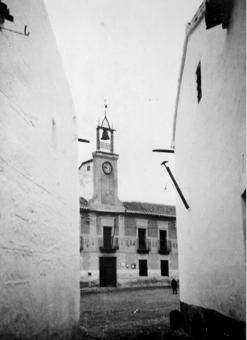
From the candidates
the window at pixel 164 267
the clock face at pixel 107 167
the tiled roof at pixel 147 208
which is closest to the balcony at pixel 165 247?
the window at pixel 164 267

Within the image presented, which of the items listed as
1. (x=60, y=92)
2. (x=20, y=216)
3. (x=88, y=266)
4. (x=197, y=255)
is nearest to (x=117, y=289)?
(x=88, y=266)

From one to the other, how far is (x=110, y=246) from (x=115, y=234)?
955mm

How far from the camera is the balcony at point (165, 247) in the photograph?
30.1 meters

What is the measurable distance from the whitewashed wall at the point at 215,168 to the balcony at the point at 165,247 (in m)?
20.2

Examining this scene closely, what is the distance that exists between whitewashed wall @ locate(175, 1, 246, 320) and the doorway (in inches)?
706

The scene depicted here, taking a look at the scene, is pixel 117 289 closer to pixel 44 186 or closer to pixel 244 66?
pixel 44 186

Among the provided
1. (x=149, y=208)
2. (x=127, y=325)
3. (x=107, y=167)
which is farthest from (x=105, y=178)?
(x=127, y=325)

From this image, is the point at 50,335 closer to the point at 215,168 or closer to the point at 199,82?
the point at 215,168

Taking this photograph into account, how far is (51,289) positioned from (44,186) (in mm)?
1623

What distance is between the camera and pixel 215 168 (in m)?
6.48

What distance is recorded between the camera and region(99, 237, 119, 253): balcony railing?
27.6 m

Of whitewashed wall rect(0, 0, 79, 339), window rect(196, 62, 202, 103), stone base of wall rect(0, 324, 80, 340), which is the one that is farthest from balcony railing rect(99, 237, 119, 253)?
window rect(196, 62, 202, 103)

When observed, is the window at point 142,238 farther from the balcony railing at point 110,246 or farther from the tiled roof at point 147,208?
the balcony railing at point 110,246

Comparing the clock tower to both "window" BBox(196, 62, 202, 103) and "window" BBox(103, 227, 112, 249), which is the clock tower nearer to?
"window" BBox(103, 227, 112, 249)
